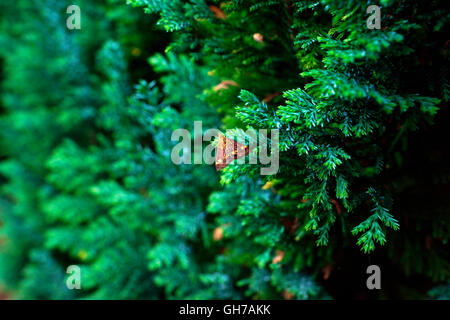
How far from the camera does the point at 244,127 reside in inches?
47.1

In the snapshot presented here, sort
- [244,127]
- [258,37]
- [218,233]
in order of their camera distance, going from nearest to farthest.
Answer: [244,127]
[258,37]
[218,233]

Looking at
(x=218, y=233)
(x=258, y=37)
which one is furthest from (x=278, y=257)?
(x=258, y=37)

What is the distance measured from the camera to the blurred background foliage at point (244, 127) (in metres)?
0.93

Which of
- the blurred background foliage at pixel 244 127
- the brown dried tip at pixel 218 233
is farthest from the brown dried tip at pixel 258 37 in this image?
the brown dried tip at pixel 218 233

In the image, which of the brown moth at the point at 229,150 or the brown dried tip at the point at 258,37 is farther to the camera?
the brown dried tip at the point at 258,37

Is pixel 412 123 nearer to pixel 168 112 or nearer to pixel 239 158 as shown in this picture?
pixel 239 158

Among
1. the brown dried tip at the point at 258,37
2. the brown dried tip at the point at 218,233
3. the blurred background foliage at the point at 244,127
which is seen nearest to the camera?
the blurred background foliage at the point at 244,127

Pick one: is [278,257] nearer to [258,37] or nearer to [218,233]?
[218,233]

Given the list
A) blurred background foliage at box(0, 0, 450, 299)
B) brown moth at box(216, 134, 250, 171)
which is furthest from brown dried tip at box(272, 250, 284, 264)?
brown moth at box(216, 134, 250, 171)

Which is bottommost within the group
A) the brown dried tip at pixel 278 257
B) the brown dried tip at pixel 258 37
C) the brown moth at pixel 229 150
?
the brown dried tip at pixel 278 257

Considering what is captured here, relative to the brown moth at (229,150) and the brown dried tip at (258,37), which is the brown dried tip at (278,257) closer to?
the brown moth at (229,150)

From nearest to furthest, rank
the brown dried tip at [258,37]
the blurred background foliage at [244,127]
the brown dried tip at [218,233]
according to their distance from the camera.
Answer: the blurred background foliage at [244,127]
the brown dried tip at [258,37]
the brown dried tip at [218,233]

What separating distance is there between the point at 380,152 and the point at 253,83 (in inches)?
21.3
